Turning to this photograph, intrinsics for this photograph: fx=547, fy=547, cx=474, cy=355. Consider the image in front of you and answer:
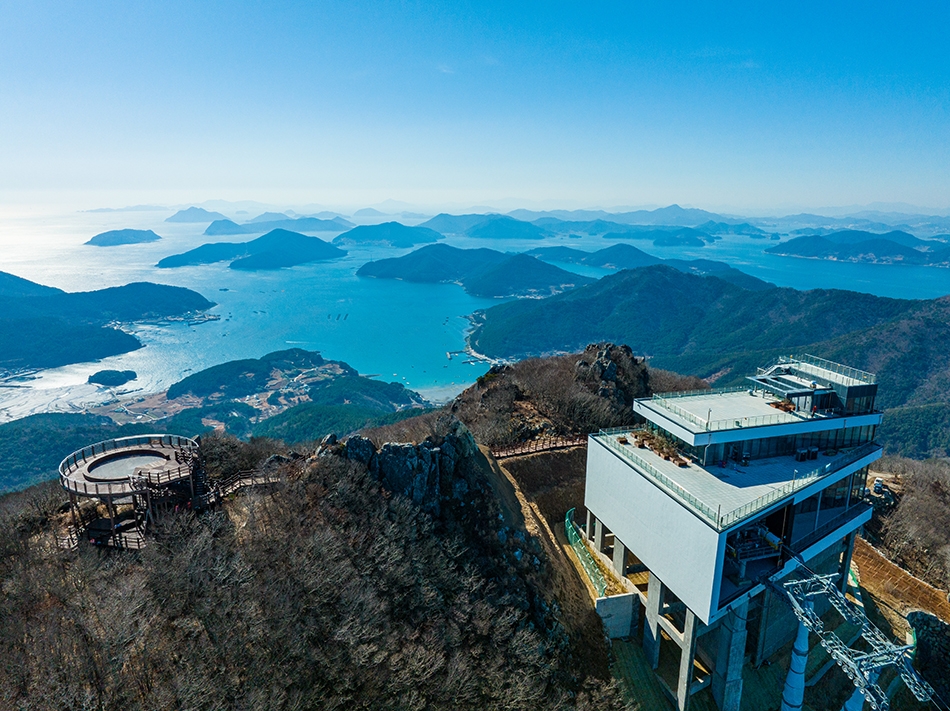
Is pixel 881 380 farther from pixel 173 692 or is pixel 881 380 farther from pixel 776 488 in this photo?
pixel 173 692

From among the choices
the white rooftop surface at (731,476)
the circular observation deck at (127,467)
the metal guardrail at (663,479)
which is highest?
the circular observation deck at (127,467)

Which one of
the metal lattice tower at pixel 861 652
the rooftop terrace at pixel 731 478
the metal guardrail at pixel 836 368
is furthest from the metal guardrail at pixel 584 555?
the metal guardrail at pixel 836 368

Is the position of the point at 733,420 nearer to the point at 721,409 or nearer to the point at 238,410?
the point at 721,409

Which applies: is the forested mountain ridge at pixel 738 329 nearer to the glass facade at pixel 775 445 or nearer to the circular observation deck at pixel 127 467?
the glass facade at pixel 775 445

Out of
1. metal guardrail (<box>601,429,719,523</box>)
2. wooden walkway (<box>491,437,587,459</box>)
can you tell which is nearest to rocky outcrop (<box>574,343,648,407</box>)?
wooden walkway (<box>491,437,587,459</box>)

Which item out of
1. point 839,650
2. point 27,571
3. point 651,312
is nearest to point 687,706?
point 839,650
